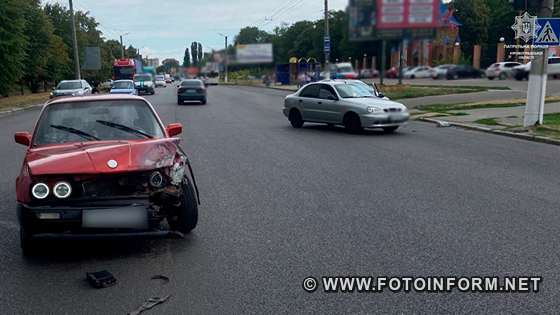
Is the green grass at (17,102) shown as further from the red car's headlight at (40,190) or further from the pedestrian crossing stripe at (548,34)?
the red car's headlight at (40,190)

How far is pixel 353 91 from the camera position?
16.3 m

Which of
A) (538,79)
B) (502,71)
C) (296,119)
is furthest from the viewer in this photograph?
(502,71)

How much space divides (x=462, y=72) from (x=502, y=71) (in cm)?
679

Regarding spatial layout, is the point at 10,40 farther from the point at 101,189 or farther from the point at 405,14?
the point at 101,189

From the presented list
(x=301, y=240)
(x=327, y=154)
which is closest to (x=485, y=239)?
(x=301, y=240)

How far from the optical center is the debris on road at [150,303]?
4078 mm

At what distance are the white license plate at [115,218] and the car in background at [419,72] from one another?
49.8m

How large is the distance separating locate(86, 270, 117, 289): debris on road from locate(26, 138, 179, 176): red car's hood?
2.88ft

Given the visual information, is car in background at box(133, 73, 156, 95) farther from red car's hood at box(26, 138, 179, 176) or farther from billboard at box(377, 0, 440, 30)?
red car's hood at box(26, 138, 179, 176)

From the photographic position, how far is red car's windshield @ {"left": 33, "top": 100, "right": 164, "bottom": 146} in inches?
240

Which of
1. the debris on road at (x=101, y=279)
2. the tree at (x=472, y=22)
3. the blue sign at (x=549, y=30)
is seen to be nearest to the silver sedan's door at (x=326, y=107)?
the blue sign at (x=549, y=30)

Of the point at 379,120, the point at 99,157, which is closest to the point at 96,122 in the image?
the point at 99,157

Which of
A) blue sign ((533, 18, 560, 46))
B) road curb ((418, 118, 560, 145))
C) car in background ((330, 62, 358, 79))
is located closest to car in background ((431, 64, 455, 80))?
car in background ((330, 62, 358, 79))

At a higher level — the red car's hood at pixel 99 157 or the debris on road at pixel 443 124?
the red car's hood at pixel 99 157
